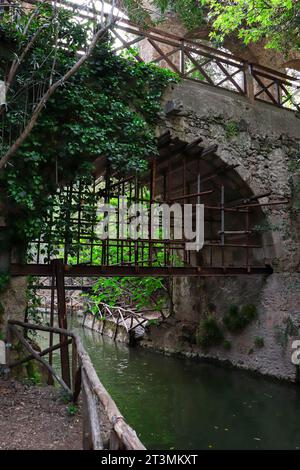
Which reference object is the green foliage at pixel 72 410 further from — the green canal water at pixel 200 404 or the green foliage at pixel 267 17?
the green foliage at pixel 267 17

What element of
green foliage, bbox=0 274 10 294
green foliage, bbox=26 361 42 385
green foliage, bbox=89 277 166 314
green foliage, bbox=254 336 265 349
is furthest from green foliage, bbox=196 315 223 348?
green foliage, bbox=0 274 10 294

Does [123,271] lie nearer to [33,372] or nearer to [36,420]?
[33,372]

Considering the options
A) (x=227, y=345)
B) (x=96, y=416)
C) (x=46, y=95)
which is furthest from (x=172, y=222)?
(x=96, y=416)

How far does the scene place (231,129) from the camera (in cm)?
850

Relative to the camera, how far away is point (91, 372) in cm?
333

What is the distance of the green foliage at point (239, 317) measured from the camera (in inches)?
345

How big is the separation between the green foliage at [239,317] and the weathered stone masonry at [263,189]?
0.13m

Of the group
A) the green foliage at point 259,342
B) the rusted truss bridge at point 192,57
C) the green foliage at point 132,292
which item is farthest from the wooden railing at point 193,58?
the green foliage at point 132,292

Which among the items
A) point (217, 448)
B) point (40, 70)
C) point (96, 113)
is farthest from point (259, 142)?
point (217, 448)

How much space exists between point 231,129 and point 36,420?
6.88 meters

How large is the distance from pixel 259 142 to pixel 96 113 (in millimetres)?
4214

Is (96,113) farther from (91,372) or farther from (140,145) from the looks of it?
(91,372)
